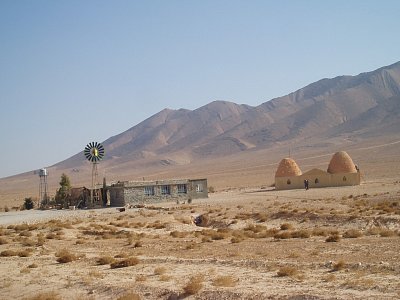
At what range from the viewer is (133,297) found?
38.9 feet

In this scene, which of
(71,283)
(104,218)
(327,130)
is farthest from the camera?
(327,130)

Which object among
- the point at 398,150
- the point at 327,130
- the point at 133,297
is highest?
the point at 327,130

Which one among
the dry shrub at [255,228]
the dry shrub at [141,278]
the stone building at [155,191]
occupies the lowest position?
the dry shrub at [141,278]

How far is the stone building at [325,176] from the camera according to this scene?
54.7 m

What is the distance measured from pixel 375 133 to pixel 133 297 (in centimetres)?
14574

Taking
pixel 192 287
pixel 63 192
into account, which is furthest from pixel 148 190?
pixel 192 287

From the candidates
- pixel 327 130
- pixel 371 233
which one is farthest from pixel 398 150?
pixel 371 233

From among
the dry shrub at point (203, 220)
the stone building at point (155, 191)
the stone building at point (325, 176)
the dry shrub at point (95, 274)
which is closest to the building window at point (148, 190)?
the stone building at point (155, 191)

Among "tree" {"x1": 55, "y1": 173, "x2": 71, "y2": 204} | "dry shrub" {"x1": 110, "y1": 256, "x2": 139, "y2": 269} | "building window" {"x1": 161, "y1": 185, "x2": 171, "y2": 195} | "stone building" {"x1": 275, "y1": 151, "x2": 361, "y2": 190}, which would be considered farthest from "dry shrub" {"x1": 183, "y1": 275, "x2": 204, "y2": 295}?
"stone building" {"x1": 275, "y1": 151, "x2": 361, "y2": 190}

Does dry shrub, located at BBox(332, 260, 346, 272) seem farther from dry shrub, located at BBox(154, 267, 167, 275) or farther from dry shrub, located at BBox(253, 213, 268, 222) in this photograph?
dry shrub, located at BBox(253, 213, 268, 222)

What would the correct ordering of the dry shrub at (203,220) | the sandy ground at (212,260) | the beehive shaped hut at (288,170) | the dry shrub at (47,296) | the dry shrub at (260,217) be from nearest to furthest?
the sandy ground at (212,260) < the dry shrub at (47,296) < the dry shrub at (260,217) < the dry shrub at (203,220) < the beehive shaped hut at (288,170)

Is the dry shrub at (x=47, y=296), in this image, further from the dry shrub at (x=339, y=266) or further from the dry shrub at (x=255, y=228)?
the dry shrub at (x=255, y=228)

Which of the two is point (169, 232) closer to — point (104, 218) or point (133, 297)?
point (104, 218)

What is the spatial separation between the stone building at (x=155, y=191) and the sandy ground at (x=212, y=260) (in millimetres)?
16669
